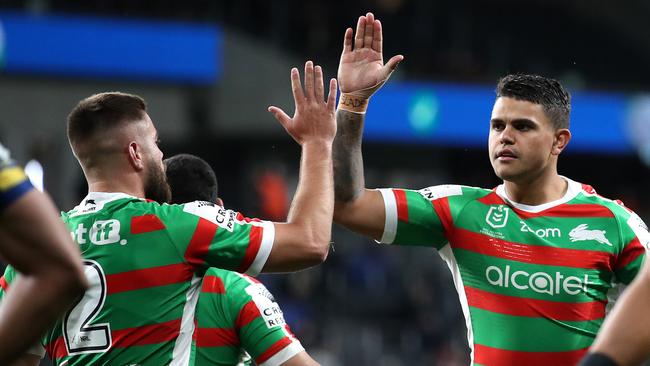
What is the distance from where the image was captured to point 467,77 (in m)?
16.4

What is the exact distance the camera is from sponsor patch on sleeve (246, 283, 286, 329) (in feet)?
13.9

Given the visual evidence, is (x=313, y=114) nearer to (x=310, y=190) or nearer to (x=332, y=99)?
(x=332, y=99)

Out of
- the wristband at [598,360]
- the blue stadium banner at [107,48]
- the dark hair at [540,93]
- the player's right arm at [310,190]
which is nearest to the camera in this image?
the wristband at [598,360]

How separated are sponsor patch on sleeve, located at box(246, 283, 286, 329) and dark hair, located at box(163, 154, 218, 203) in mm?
433

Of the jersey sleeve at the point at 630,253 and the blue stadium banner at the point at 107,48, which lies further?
the blue stadium banner at the point at 107,48

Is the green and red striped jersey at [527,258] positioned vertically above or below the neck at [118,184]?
below

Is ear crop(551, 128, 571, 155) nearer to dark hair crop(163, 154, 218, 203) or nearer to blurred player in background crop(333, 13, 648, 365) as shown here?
blurred player in background crop(333, 13, 648, 365)

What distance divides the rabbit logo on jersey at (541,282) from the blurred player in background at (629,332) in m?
1.71

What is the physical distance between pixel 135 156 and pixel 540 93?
6.21ft

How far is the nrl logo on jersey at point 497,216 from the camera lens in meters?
4.43

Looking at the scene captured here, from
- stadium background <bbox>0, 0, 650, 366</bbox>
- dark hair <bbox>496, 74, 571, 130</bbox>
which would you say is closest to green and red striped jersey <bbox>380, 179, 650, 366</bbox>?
dark hair <bbox>496, 74, 571, 130</bbox>

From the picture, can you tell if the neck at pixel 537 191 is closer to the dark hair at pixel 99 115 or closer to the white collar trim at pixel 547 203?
the white collar trim at pixel 547 203

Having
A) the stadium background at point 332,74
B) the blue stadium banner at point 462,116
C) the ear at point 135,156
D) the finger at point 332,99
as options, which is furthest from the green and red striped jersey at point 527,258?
the blue stadium banner at point 462,116

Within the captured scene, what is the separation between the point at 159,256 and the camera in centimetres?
340
